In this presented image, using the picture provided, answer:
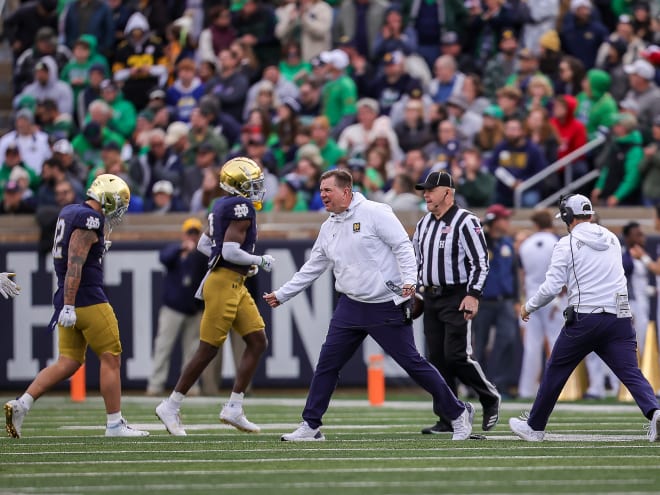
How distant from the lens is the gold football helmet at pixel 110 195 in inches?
468

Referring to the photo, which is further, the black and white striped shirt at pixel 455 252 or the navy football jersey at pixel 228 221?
the navy football jersey at pixel 228 221

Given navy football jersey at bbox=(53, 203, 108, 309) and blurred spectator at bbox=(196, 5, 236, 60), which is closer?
navy football jersey at bbox=(53, 203, 108, 309)

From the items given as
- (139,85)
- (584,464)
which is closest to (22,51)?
(139,85)

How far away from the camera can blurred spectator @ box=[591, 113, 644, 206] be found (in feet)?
62.1

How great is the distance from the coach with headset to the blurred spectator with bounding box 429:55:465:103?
10.5m

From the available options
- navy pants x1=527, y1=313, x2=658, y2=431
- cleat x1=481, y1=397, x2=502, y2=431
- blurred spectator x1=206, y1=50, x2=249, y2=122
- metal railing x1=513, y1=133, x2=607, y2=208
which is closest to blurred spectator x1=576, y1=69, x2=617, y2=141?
metal railing x1=513, y1=133, x2=607, y2=208

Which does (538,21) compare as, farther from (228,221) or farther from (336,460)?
(336,460)

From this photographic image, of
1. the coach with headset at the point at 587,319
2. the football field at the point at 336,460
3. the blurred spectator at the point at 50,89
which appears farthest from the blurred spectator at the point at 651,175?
the blurred spectator at the point at 50,89

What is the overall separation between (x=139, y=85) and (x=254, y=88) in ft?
6.26

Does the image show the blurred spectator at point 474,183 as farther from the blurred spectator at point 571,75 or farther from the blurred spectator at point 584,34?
the blurred spectator at point 584,34

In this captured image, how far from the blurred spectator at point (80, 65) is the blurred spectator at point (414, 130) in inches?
193

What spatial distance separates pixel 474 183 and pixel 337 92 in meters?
3.37

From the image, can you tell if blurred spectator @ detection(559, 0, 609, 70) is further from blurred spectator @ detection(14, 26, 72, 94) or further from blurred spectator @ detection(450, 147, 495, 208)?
blurred spectator @ detection(14, 26, 72, 94)

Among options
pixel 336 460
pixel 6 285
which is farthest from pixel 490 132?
pixel 336 460
